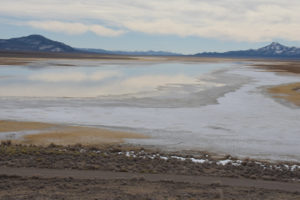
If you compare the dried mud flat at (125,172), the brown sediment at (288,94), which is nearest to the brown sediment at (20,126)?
the dried mud flat at (125,172)

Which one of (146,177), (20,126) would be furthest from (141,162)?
(20,126)

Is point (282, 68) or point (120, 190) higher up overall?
point (282, 68)

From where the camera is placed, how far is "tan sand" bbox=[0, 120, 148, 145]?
1392 centimetres

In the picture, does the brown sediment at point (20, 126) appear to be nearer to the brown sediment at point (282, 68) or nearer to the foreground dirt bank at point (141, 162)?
the foreground dirt bank at point (141, 162)

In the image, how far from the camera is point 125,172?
10.0 m

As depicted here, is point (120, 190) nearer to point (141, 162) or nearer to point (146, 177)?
point (146, 177)

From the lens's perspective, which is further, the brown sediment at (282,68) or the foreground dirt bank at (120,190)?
the brown sediment at (282,68)

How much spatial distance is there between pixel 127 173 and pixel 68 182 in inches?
65.8

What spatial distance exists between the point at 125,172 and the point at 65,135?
5.59m

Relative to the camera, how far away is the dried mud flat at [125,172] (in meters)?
8.37

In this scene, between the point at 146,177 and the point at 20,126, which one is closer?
the point at 146,177

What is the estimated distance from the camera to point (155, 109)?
21.4 meters

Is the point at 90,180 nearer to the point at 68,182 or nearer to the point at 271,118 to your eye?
the point at 68,182

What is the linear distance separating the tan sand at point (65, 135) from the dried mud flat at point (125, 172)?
1059 mm
